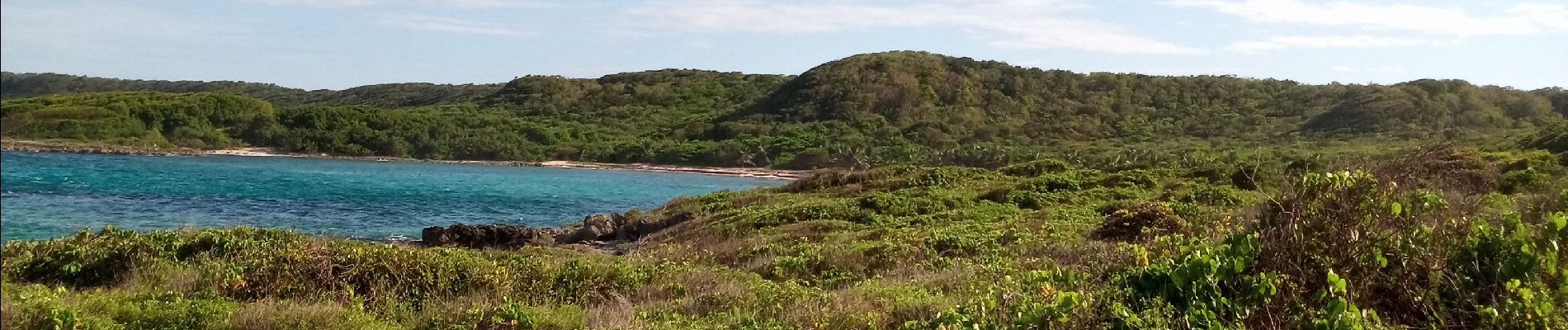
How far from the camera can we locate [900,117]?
12025cm

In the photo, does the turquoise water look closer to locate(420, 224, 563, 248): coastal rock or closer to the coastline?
locate(420, 224, 563, 248): coastal rock

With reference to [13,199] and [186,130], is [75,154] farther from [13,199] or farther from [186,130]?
[13,199]

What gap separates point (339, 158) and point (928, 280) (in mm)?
105814

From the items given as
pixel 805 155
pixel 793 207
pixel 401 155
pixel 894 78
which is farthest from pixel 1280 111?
pixel 793 207

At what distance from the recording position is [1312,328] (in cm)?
576

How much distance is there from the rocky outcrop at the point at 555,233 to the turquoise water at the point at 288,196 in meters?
3.18

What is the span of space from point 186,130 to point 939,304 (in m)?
106

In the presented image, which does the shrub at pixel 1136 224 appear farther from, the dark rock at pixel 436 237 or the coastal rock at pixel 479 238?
the dark rock at pixel 436 237

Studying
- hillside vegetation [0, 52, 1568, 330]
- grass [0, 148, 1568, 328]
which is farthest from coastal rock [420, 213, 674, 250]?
grass [0, 148, 1568, 328]

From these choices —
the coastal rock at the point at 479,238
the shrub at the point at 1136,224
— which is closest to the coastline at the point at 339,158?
the coastal rock at the point at 479,238

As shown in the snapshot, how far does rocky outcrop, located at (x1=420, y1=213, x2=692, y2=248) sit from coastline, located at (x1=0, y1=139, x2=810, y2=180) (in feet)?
206

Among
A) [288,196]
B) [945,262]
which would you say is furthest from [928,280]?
[288,196]

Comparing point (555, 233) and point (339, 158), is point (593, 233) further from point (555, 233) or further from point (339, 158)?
point (339, 158)

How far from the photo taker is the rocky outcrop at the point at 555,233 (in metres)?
22.7
